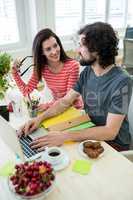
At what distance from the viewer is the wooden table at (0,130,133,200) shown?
993 millimetres

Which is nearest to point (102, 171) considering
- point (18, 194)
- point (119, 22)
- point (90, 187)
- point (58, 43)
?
point (90, 187)

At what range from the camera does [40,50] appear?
204 centimetres

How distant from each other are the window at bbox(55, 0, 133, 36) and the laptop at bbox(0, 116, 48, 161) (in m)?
2.05

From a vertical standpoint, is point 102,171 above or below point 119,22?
below

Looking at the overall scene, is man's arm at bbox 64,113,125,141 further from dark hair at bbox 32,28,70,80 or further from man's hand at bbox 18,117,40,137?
dark hair at bbox 32,28,70,80

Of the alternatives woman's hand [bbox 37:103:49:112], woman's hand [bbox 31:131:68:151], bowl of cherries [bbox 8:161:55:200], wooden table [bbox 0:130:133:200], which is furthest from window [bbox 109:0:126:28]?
bowl of cherries [bbox 8:161:55:200]

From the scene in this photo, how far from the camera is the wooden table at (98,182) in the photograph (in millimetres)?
993

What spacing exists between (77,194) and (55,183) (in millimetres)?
104

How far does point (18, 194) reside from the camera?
3.00 feet

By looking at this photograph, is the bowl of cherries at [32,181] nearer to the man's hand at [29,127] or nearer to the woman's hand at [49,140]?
the woman's hand at [49,140]

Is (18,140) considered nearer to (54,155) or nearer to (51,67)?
(54,155)

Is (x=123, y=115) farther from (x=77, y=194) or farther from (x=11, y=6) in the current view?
(x=11, y=6)

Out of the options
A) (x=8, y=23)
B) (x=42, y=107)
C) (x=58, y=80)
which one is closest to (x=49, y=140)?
(x=42, y=107)

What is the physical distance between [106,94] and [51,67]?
741 millimetres
